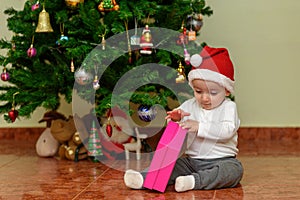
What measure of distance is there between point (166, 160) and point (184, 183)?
95 mm

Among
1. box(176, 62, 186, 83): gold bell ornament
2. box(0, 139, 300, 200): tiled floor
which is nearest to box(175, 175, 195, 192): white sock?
box(0, 139, 300, 200): tiled floor

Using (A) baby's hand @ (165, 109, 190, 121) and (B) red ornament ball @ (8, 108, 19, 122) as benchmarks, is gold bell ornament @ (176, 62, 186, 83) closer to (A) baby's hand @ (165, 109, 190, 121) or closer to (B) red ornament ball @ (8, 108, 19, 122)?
(A) baby's hand @ (165, 109, 190, 121)

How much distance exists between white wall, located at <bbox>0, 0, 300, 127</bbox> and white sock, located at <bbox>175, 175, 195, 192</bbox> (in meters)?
1.24

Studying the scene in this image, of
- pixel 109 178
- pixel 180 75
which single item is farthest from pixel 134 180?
pixel 180 75

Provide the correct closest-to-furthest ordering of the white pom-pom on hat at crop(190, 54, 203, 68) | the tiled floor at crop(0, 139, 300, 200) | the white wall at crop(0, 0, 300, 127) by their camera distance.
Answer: the tiled floor at crop(0, 139, 300, 200) < the white pom-pom on hat at crop(190, 54, 203, 68) < the white wall at crop(0, 0, 300, 127)

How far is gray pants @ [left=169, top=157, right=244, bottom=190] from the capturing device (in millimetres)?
1780

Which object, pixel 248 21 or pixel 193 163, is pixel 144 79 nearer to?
pixel 193 163

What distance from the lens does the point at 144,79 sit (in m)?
2.16

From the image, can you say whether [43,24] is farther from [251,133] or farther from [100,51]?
[251,133]

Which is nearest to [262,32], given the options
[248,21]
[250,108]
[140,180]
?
[248,21]

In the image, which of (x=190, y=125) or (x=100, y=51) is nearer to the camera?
(x=190, y=125)

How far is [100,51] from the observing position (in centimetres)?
215

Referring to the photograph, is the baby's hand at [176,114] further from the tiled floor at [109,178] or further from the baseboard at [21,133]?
the baseboard at [21,133]

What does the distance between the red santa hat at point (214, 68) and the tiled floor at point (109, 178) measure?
0.37 meters
